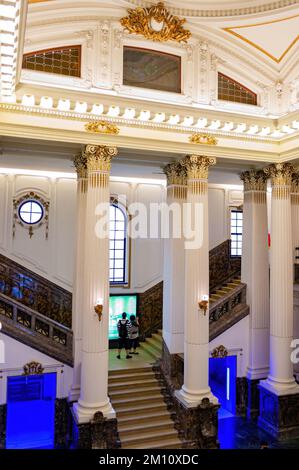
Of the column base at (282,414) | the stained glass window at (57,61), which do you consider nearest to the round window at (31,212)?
the stained glass window at (57,61)

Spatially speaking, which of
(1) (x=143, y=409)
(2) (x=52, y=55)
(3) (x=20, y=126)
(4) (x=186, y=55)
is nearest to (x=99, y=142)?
(3) (x=20, y=126)

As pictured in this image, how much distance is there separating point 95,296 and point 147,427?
3834 millimetres

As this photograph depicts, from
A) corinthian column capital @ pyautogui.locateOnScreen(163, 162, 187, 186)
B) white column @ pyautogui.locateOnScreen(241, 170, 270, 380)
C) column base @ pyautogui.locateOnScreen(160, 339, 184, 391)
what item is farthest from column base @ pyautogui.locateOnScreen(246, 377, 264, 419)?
corinthian column capital @ pyautogui.locateOnScreen(163, 162, 187, 186)

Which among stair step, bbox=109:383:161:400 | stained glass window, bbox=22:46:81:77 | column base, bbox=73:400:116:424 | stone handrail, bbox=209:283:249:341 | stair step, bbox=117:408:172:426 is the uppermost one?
stained glass window, bbox=22:46:81:77

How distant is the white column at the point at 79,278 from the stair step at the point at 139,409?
4.04 ft

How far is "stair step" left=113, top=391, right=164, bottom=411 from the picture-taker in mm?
10695

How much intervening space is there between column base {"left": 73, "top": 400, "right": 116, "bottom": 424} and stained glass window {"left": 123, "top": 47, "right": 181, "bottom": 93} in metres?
8.04

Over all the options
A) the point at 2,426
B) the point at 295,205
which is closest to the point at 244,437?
the point at 2,426

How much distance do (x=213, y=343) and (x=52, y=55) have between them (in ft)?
30.3

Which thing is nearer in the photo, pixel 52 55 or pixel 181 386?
pixel 52 55

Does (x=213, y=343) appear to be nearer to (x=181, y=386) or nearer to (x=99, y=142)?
(x=181, y=386)

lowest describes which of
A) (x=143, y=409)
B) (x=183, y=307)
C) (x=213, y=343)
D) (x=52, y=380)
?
(x=143, y=409)

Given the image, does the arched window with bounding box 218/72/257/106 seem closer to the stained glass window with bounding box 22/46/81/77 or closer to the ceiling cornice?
the ceiling cornice

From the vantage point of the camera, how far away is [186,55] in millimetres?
10578
